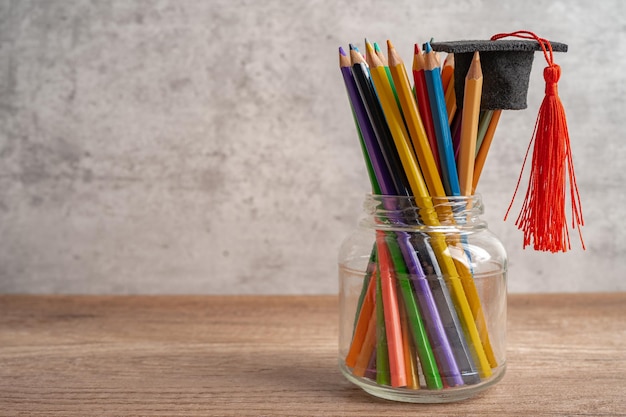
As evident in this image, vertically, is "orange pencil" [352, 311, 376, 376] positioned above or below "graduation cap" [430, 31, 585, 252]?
below

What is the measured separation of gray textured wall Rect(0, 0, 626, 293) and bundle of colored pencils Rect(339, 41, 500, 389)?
47cm

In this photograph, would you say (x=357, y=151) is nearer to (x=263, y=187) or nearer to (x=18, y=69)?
(x=263, y=187)

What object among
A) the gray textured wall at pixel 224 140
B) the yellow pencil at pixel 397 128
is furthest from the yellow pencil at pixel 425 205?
the gray textured wall at pixel 224 140

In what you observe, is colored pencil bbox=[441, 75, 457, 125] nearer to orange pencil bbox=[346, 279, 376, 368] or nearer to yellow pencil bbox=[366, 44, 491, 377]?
yellow pencil bbox=[366, 44, 491, 377]

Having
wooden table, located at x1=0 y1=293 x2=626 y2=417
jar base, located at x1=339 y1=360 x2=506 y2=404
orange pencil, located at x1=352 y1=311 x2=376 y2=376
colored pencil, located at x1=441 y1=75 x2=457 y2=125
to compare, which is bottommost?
wooden table, located at x1=0 y1=293 x2=626 y2=417

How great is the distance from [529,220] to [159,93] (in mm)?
658

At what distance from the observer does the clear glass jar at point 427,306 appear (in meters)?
0.64

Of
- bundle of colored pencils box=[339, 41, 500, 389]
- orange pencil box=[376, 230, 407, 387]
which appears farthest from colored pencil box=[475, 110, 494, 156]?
orange pencil box=[376, 230, 407, 387]

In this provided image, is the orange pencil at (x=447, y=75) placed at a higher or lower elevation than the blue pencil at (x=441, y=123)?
higher

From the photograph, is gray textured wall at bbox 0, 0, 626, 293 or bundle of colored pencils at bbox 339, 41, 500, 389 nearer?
bundle of colored pencils at bbox 339, 41, 500, 389

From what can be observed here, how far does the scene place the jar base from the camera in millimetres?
650

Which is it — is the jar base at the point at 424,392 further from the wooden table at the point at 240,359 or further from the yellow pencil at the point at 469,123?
the yellow pencil at the point at 469,123

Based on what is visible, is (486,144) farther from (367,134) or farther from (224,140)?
(224,140)

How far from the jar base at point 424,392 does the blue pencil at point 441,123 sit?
18 cm
